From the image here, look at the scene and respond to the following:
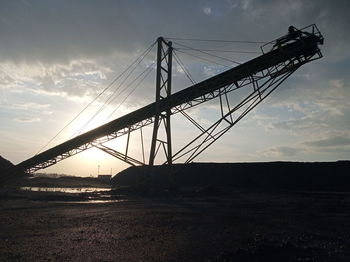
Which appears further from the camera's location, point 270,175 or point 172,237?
point 270,175

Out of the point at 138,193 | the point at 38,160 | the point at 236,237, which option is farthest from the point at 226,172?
the point at 236,237

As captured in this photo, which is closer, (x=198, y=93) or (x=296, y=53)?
(x=296, y=53)

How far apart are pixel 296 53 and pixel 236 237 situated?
44.1ft

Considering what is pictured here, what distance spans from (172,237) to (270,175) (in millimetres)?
34406

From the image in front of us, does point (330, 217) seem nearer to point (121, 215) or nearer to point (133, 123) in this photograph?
point (121, 215)

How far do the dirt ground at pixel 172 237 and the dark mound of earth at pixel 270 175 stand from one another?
1998cm

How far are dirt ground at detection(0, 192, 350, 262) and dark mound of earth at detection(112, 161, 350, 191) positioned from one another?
1998 cm

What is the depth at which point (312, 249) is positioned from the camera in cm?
663

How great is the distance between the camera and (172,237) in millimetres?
8117

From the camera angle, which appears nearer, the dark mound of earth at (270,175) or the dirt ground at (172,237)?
the dirt ground at (172,237)

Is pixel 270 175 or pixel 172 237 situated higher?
pixel 270 175

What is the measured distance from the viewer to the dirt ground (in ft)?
20.5

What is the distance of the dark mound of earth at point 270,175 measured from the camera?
1417 inches

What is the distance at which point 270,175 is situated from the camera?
39.7 meters
